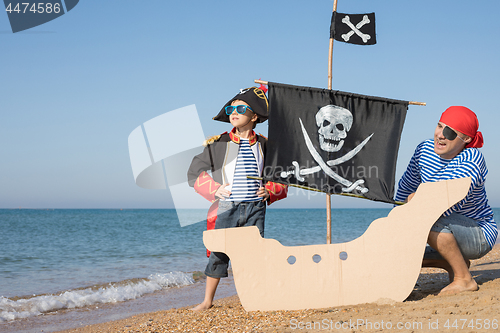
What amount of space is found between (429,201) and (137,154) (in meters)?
2.59

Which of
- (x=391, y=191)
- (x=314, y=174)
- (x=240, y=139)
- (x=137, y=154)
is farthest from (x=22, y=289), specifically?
(x=391, y=191)

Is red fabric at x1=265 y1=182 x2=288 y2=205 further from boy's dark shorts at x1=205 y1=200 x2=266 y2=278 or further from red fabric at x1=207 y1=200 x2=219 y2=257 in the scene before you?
red fabric at x1=207 y1=200 x2=219 y2=257

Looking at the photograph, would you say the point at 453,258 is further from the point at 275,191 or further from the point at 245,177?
the point at 245,177

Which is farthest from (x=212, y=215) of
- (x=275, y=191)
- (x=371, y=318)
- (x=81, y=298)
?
(x=81, y=298)

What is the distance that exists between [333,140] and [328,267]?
1.13 m

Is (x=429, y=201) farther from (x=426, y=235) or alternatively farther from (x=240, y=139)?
(x=240, y=139)

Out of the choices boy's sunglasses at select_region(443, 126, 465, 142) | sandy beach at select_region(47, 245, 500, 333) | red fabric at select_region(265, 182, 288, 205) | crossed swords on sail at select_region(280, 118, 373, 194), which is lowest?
sandy beach at select_region(47, 245, 500, 333)

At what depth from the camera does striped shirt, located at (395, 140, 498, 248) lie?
9.85 ft

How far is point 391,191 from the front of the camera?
10.7ft

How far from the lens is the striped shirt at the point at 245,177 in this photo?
3318 mm

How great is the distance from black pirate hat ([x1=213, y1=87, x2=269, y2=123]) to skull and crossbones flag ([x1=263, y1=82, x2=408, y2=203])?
0.11 m

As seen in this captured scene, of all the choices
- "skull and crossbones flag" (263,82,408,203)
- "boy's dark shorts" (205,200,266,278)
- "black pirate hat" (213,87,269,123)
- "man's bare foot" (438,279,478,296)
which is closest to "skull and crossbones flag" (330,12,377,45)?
"skull and crossbones flag" (263,82,408,203)

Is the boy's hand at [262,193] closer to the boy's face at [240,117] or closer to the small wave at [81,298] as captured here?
the boy's face at [240,117]

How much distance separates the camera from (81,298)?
5.37 meters
